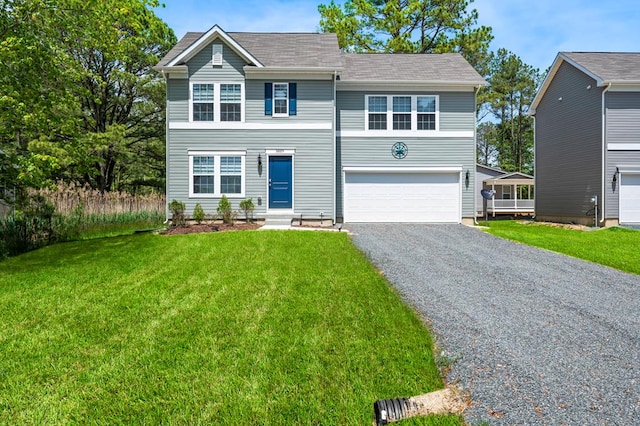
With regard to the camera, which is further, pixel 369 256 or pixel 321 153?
pixel 321 153

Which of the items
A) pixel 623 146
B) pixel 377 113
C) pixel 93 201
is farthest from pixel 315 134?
pixel 623 146

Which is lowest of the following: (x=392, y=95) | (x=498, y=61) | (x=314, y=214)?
(x=314, y=214)

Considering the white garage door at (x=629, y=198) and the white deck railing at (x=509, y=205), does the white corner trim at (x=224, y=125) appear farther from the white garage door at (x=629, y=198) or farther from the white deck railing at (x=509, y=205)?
the white deck railing at (x=509, y=205)

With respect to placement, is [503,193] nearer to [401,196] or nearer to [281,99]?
[401,196]

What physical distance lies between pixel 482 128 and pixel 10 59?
139ft

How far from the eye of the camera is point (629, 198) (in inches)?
567

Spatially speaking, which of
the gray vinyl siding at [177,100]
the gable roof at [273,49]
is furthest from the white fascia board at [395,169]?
the gray vinyl siding at [177,100]

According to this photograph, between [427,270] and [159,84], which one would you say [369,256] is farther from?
[159,84]

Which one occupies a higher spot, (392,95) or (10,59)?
(392,95)

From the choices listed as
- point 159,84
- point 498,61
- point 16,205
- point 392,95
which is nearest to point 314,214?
point 392,95

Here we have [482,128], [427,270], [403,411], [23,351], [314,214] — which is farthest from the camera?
[482,128]

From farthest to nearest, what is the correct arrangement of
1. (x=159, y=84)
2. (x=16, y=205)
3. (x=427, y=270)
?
(x=159, y=84), (x=16, y=205), (x=427, y=270)

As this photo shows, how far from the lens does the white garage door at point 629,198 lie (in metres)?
14.4

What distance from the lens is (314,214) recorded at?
13.7 meters
